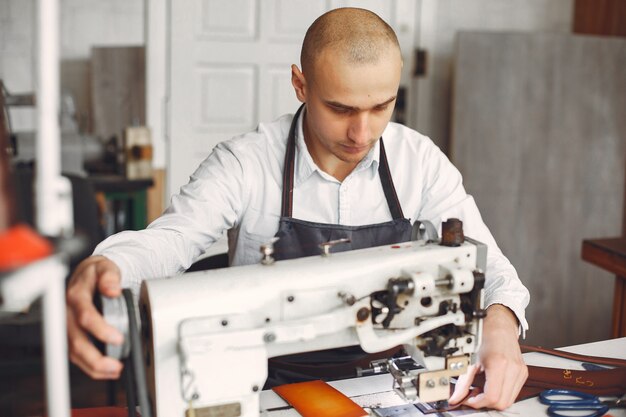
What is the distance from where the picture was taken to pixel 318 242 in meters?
1.83

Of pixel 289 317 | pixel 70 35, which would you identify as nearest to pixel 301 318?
pixel 289 317

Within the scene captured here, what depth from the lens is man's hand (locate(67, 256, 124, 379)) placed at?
1081 millimetres

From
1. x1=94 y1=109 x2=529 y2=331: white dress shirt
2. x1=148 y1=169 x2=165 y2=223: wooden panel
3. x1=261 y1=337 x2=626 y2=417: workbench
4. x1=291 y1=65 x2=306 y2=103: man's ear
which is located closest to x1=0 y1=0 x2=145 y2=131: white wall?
x1=148 y1=169 x2=165 y2=223: wooden panel

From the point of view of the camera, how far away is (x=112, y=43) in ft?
12.7

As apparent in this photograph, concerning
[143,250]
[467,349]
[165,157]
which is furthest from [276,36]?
[467,349]

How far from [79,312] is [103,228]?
2.10 meters

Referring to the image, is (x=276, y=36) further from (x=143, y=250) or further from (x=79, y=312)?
(x=79, y=312)

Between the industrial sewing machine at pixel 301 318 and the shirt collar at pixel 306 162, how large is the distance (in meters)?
0.64

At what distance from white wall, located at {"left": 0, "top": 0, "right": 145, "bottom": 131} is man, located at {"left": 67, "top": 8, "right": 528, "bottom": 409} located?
208 cm

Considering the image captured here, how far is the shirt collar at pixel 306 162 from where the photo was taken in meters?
1.97

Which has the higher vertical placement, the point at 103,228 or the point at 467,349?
the point at 467,349

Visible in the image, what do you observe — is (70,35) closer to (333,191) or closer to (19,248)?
(333,191)

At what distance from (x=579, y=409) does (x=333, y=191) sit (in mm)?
854

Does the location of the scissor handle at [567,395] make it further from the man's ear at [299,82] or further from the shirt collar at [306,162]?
the man's ear at [299,82]
